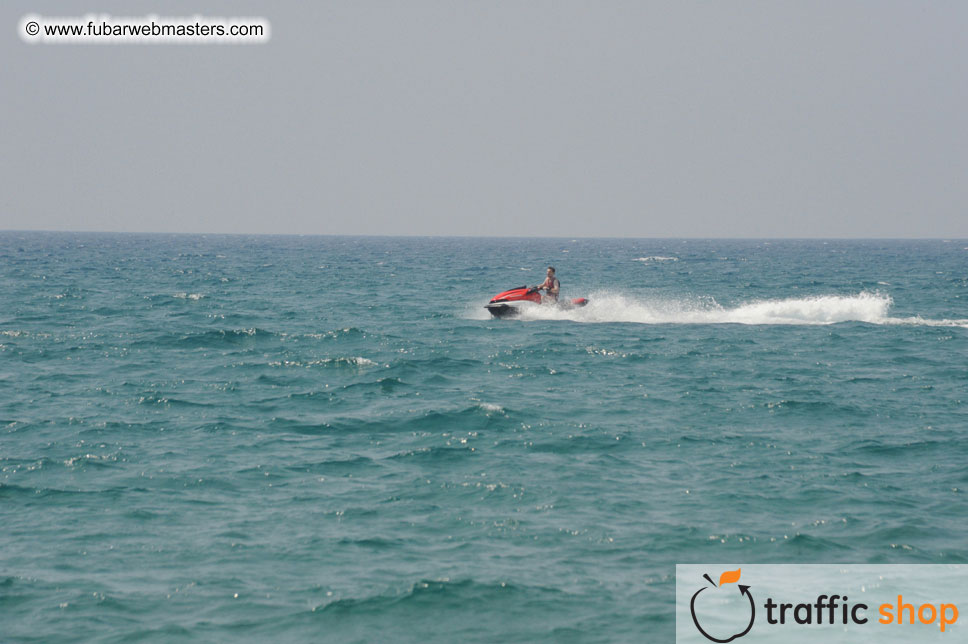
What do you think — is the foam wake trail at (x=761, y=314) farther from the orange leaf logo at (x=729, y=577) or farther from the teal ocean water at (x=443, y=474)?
the orange leaf logo at (x=729, y=577)

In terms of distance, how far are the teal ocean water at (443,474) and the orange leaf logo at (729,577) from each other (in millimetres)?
424

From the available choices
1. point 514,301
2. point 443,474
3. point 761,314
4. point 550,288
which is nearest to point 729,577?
point 443,474

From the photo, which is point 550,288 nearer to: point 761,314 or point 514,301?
point 514,301

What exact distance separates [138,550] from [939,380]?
21.3m

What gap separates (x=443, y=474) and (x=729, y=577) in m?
5.62

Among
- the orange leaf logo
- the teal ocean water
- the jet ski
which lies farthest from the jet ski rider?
the orange leaf logo

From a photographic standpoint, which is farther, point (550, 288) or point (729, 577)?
point (550, 288)

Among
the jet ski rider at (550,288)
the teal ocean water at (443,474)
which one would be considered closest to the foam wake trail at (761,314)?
the jet ski rider at (550,288)

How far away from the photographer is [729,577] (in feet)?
38.5

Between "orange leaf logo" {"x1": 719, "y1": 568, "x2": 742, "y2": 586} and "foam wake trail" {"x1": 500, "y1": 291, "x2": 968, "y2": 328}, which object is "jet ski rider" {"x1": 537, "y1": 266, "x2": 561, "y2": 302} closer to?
"foam wake trail" {"x1": 500, "y1": 291, "x2": 968, "y2": 328}

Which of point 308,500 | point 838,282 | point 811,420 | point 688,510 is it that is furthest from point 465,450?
point 838,282

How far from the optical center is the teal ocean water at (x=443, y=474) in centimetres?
1098

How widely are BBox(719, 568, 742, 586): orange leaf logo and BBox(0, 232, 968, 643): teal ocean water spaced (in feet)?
1.39

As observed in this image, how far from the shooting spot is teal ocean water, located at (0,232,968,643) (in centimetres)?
1098
